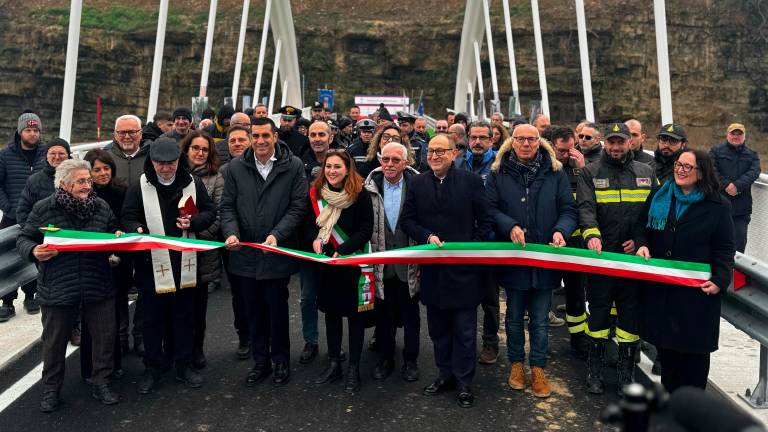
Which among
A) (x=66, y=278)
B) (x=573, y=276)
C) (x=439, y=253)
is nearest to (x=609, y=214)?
(x=573, y=276)

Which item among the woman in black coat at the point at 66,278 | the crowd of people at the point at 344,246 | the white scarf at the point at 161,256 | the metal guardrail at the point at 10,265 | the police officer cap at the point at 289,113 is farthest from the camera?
the police officer cap at the point at 289,113

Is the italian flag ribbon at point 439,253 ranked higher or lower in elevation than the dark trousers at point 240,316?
higher

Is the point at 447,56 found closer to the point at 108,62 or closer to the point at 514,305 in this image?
the point at 108,62

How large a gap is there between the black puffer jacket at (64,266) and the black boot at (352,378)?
5.68ft

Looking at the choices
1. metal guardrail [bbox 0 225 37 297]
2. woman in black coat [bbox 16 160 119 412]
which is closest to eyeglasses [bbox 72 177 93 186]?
woman in black coat [bbox 16 160 119 412]

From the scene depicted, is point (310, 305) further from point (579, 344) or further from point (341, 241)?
point (579, 344)

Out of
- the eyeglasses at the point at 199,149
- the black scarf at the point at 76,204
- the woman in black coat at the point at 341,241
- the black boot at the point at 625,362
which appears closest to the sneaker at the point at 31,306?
the eyeglasses at the point at 199,149

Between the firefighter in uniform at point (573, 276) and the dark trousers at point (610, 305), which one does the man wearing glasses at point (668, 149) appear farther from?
the dark trousers at point (610, 305)

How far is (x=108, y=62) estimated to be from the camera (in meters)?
55.8

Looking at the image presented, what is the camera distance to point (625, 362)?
5059mm

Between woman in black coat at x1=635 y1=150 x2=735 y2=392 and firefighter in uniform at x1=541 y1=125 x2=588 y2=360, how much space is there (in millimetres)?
1338

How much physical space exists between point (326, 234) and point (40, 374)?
2303 millimetres

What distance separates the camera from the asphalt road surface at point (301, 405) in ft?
14.5

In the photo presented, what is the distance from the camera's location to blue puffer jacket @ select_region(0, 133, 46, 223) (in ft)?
22.3
